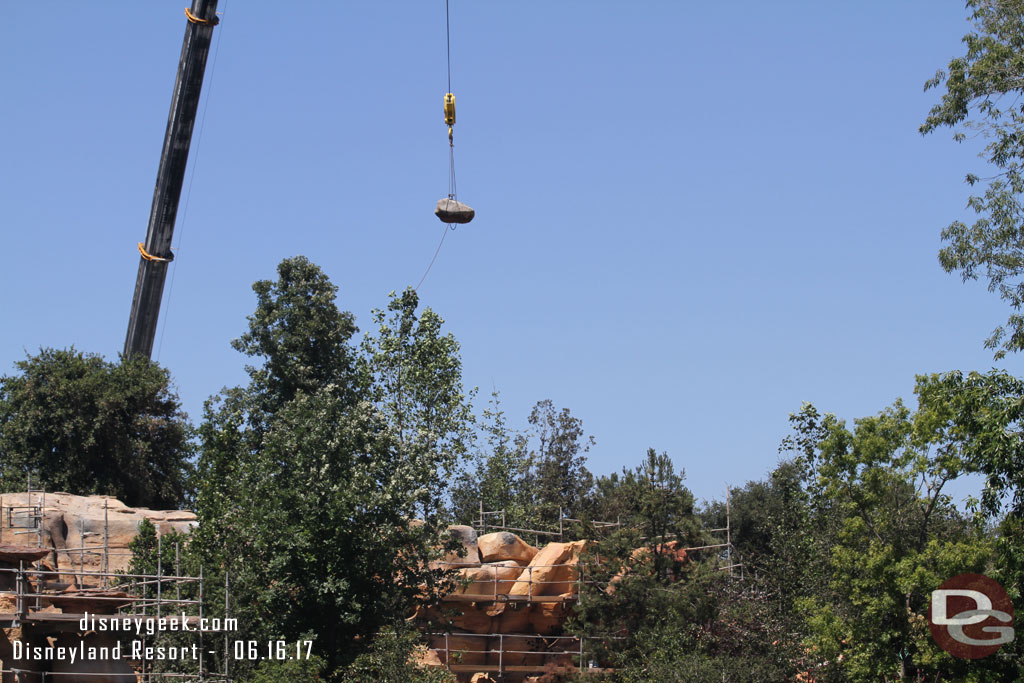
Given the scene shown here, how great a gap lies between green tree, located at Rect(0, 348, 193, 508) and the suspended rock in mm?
21229

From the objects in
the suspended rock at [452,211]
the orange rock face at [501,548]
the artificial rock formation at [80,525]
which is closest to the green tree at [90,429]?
the artificial rock formation at [80,525]

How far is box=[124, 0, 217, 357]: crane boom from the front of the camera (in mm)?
35875

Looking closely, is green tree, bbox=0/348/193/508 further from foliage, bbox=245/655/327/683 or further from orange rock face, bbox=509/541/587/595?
foliage, bbox=245/655/327/683

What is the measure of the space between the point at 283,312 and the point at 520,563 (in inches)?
535

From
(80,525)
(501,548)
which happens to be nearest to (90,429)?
(80,525)

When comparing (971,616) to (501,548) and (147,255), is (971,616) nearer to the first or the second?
(501,548)

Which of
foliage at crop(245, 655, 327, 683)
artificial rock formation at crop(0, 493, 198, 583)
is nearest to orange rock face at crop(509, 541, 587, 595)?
artificial rock formation at crop(0, 493, 198, 583)

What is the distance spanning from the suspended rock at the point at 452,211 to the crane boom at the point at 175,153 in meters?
13.4

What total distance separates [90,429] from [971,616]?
33975 millimetres

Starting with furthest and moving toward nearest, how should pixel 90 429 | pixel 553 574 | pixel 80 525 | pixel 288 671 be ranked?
pixel 90 429 < pixel 80 525 < pixel 553 574 < pixel 288 671

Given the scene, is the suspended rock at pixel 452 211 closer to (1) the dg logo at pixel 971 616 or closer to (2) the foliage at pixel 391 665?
(2) the foliage at pixel 391 665

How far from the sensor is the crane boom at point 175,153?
3588 centimetres

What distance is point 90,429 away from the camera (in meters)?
44.3

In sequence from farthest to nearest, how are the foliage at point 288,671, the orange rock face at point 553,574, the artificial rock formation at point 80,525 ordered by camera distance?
the orange rock face at point 553,574 < the artificial rock formation at point 80,525 < the foliage at point 288,671
